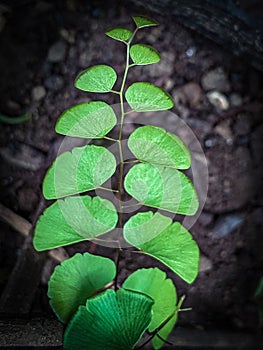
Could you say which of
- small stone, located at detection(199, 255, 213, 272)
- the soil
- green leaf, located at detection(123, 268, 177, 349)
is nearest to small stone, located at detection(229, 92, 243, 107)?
the soil

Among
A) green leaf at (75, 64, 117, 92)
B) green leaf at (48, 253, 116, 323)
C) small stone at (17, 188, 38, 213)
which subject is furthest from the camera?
small stone at (17, 188, 38, 213)

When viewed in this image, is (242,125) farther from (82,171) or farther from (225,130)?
(82,171)

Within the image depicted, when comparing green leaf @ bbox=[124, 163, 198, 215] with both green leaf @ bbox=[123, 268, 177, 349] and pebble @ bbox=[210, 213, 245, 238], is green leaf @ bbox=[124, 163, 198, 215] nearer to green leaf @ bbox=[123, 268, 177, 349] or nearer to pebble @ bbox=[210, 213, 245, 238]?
green leaf @ bbox=[123, 268, 177, 349]

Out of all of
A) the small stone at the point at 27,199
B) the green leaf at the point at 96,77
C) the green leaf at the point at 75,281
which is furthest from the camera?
the small stone at the point at 27,199

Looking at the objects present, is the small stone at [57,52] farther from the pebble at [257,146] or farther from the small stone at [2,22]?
the pebble at [257,146]

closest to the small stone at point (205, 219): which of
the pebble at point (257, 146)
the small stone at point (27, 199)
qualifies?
the pebble at point (257, 146)

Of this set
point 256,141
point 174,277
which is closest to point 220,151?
point 256,141
